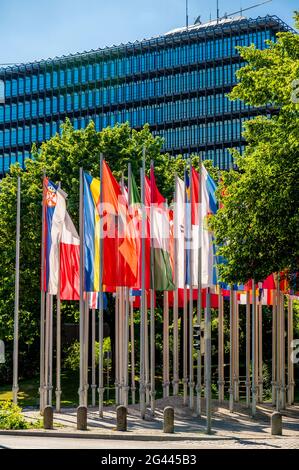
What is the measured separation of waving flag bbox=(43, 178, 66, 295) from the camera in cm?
3591

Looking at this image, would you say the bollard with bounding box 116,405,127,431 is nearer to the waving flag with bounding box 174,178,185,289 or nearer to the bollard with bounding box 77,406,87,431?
the bollard with bounding box 77,406,87,431

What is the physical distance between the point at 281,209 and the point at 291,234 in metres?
1.00

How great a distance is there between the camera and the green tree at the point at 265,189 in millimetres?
32406

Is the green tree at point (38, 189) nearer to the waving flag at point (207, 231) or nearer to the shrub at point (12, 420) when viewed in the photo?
the waving flag at point (207, 231)

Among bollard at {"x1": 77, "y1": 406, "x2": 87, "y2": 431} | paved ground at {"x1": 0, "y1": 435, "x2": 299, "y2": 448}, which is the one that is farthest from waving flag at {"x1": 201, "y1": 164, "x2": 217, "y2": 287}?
paved ground at {"x1": 0, "y1": 435, "x2": 299, "y2": 448}

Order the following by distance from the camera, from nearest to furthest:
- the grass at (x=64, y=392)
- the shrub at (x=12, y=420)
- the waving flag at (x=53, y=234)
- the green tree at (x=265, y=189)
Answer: the shrub at (x=12, y=420) < the green tree at (x=265, y=189) < the waving flag at (x=53, y=234) < the grass at (x=64, y=392)

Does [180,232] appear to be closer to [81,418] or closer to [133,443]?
[81,418]

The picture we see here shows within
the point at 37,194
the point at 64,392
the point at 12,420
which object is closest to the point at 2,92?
the point at 37,194

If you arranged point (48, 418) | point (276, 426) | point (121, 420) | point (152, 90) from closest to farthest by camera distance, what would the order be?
point (276, 426), point (121, 420), point (48, 418), point (152, 90)

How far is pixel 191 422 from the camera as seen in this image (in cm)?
3419

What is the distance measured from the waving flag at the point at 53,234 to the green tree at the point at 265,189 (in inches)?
241

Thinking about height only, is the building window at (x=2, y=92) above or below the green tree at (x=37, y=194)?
above

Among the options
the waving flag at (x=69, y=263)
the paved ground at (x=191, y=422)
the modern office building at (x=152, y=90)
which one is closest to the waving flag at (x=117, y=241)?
the waving flag at (x=69, y=263)

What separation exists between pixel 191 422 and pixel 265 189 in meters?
9.05
